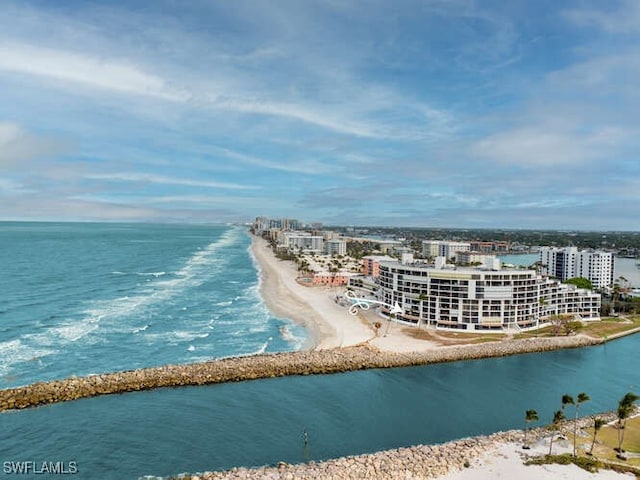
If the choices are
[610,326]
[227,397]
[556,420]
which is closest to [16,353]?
[227,397]

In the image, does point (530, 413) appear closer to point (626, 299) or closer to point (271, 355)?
point (271, 355)

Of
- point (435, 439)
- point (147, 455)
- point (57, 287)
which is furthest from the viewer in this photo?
point (57, 287)

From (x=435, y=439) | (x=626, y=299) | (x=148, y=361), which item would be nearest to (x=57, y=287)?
(x=148, y=361)

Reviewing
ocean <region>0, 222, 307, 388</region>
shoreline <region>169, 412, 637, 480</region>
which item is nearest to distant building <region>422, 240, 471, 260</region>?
ocean <region>0, 222, 307, 388</region>

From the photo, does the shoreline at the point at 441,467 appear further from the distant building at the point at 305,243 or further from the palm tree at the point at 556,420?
the distant building at the point at 305,243

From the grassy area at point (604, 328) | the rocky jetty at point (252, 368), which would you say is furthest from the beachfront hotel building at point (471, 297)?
the rocky jetty at point (252, 368)

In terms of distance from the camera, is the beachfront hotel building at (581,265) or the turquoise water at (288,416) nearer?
the turquoise water at (288,416)

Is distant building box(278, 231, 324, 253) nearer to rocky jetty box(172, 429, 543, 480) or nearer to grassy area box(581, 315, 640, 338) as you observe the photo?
grassy area box(581, 315, 640, 338)

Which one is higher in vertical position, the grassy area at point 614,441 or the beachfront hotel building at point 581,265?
the beachfront hotel building at point 581,265
